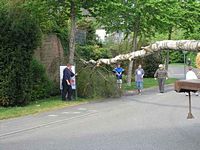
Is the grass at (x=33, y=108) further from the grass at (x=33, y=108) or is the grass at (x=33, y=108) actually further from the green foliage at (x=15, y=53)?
the green foliage at (x=15, y=53)

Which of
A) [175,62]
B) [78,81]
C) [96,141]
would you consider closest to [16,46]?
[78,81]

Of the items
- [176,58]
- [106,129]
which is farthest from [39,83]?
[176,58]

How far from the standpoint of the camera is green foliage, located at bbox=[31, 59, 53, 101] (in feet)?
74.6

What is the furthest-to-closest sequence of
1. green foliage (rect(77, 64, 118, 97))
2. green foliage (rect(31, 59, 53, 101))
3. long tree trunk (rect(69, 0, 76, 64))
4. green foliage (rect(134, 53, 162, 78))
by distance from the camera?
green foliage (rect(134, 53, 162, 78)), long tree trunk (rect(69, 0, 76, 64)), green foliage (rect(77, 64, 118, 97)), green foliage (rect(31, 59, 53, 101))

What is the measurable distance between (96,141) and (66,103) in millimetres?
10419

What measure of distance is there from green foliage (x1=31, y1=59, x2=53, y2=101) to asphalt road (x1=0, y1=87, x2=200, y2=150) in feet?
12.0

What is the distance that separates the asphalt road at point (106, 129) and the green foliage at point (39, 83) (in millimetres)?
3652

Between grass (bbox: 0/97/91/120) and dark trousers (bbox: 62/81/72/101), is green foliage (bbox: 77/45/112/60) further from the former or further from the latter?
grass (bbox: 0/97/91/120)

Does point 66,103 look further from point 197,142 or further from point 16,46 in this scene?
point 197,142

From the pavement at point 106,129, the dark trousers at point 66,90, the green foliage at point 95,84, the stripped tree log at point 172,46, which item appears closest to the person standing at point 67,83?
the dark trousers at point 66,90

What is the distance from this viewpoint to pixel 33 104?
2123cm

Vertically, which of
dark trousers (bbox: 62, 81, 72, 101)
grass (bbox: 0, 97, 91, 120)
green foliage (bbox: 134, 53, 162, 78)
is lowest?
grass (bbox: 0, 97, 91, 120)

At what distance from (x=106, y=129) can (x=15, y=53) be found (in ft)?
25.9

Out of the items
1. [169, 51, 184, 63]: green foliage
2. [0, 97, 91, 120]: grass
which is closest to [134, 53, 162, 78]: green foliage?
[169, 51, 184, 63]: green foliage
